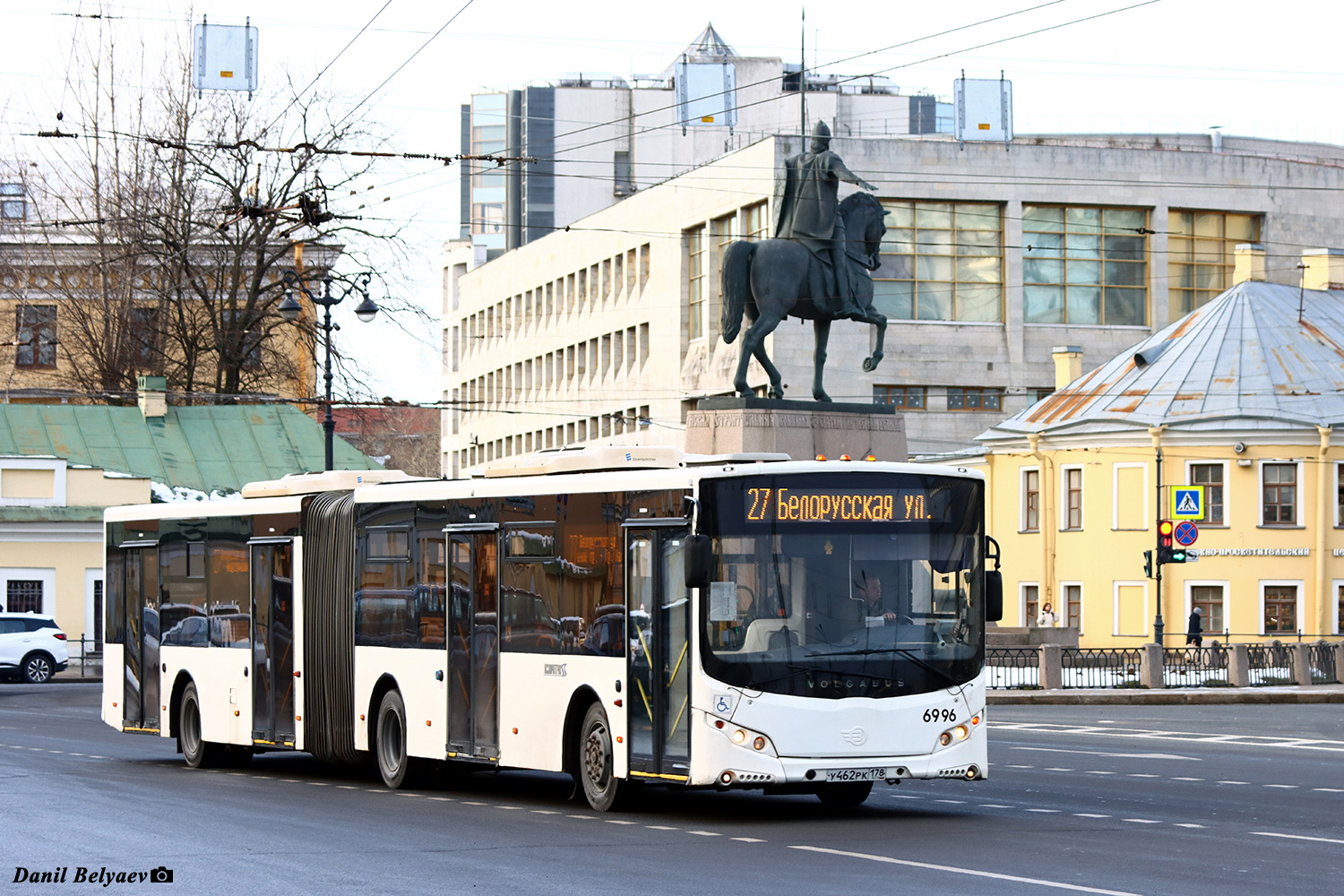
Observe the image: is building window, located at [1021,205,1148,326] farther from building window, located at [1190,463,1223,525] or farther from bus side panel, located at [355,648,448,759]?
bus side panel, located at [355,648,448,759]

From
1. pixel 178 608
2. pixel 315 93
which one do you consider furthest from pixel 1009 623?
pixel 178 608

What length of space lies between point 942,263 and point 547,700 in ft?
210

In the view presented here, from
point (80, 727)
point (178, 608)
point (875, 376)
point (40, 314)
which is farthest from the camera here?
point (875, 376)

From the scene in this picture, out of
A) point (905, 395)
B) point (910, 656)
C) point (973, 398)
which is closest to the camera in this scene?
point (910, 656)

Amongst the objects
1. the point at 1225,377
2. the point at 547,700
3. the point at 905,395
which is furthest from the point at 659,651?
the point at 905,395

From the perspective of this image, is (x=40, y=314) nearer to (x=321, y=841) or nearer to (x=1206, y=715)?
(x=1206, y=715)

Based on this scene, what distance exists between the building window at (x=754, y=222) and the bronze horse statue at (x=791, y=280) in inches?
1408

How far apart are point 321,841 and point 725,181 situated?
6767cm

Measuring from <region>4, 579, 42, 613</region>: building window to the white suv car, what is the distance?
4166 mm

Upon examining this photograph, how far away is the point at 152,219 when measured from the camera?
57906 millimetres

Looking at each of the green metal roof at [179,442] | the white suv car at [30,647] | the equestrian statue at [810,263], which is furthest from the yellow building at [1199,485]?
the white suv car at [30,647]

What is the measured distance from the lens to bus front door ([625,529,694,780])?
1562cm

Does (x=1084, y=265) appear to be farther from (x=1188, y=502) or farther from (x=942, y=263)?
(x=1188, y=502)

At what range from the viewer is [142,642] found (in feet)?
82.1
